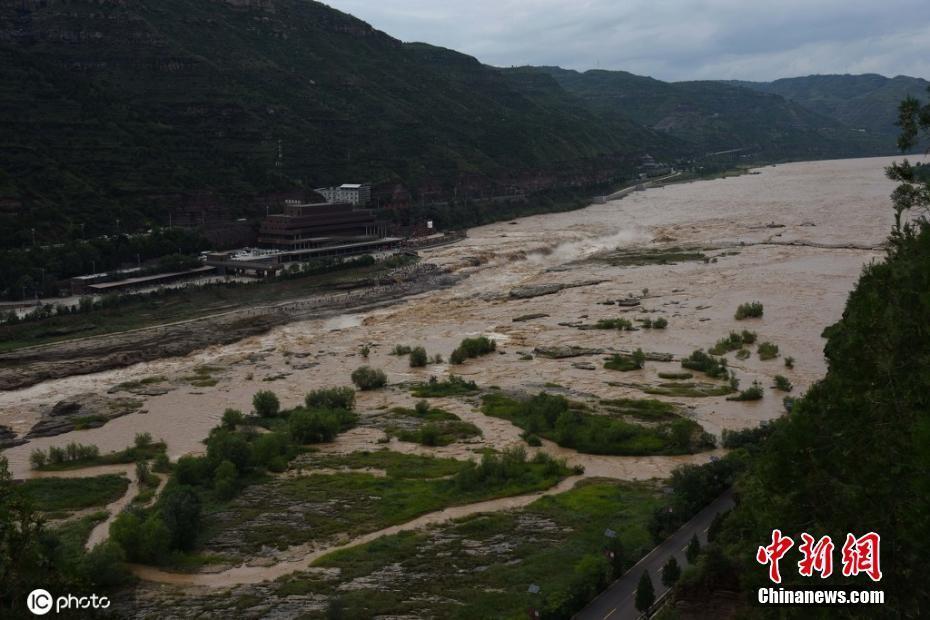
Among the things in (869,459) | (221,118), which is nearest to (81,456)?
(869,459)

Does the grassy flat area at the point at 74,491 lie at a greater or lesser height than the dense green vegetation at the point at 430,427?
lesser

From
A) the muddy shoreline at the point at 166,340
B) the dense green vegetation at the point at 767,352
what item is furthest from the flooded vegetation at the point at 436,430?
the muddy shoreline at the point at 166,340

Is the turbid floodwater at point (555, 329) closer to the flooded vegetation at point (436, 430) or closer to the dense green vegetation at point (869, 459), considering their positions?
the flooded vegetation at point (436, 430)

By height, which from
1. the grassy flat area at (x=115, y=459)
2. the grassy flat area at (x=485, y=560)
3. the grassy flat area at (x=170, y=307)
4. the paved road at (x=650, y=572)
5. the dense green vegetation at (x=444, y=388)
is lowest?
the grassy flat area at (x=485, y=560)

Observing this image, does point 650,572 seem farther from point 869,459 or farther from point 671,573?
point 869,459

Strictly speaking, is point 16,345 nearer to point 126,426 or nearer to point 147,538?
point 126,426

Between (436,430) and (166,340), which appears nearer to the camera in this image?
(436,430)

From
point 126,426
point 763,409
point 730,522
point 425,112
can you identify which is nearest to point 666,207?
point 425,112
